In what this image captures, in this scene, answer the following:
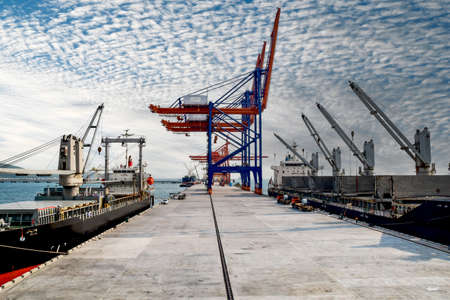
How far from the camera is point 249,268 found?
10367 mm

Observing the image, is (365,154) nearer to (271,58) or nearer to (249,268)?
(271,58)

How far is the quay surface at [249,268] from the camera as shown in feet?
27.1

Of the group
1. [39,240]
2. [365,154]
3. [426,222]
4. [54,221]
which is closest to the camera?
[39,240]

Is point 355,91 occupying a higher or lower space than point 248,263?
higher

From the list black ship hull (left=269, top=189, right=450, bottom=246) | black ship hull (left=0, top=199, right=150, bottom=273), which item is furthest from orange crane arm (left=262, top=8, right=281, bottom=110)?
black ship hull (left=0, top=199, right=150, bottom=273)

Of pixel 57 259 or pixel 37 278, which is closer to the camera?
pixel 37 278

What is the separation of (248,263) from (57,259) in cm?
779

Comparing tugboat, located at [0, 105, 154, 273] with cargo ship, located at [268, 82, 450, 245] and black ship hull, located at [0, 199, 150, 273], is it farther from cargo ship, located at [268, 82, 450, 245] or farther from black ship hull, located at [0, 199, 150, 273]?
cargo ship, located at [268, 82, 450, 245]

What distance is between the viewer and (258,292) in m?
8.20

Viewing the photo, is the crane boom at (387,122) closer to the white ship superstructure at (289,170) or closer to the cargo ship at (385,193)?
the cargo ship at (385,193)

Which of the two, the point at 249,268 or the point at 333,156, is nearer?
the point at 249,268

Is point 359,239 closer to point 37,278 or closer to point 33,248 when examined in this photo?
point 37,278

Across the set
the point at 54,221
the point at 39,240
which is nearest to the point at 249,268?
the point at 39,240

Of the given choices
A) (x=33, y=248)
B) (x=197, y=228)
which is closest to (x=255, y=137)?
(x=197, y=228)
